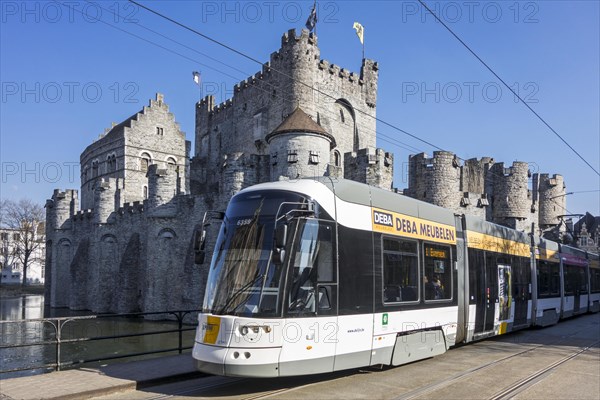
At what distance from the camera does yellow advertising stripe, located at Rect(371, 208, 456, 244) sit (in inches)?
347

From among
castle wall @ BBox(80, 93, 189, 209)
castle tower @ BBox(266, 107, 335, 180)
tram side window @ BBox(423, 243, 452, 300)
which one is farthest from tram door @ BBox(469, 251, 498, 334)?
Result: castle wall @ BBox(80, 93, 189, 209)

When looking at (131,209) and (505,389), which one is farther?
(131,209)

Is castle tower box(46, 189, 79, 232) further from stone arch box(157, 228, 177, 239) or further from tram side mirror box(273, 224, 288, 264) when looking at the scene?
tram side mirror box(273, 224, 288, 264)

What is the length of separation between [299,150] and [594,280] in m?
15.0

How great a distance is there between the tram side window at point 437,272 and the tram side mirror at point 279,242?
3848 millimetres

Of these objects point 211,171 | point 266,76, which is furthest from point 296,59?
point 211,171

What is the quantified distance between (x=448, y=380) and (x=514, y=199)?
3392 centimetres

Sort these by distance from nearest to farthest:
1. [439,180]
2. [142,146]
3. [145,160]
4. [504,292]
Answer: [504,292] < [439,180] < [142,146] < [145,160]

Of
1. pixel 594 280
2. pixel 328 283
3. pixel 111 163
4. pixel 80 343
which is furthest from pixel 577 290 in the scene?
pixel 111 163

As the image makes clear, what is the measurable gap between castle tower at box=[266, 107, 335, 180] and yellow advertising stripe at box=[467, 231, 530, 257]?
38.6ft

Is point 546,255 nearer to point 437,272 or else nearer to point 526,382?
point 437,272

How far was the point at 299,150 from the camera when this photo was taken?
2534cm

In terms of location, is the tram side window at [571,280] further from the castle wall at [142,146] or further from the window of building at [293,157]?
the castle wall at [142,146]

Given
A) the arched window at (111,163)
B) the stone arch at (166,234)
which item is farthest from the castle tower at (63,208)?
the stone arch at (166,234)
